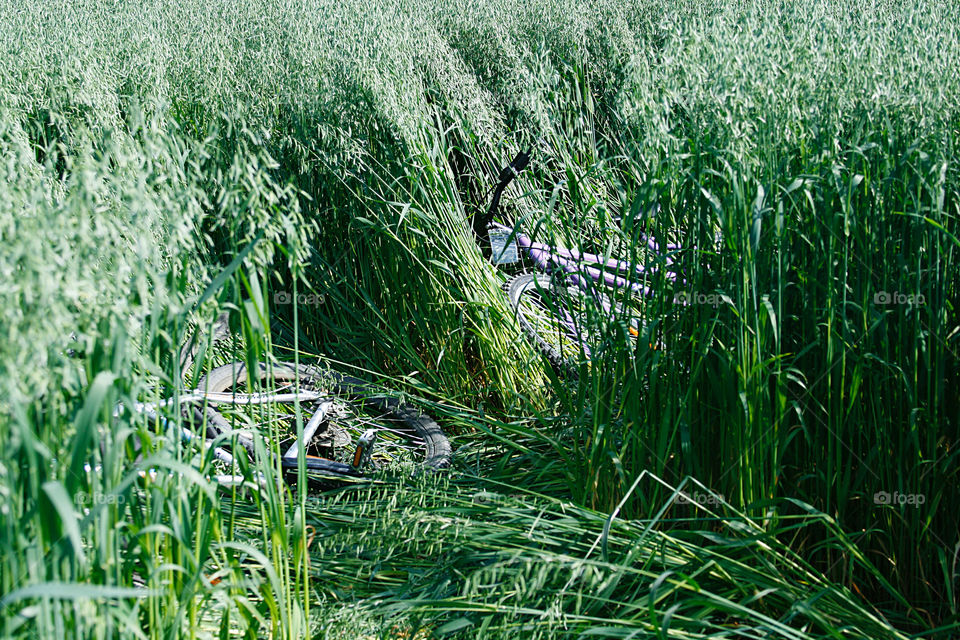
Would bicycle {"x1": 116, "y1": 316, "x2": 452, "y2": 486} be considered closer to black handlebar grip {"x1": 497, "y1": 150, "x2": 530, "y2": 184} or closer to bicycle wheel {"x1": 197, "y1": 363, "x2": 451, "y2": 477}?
bicycle wheel {"x1": 197, "y1": 363, "x2": 451, "y2": 477}

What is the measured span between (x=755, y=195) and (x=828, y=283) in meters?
0.28

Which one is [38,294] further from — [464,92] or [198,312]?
[464,92]

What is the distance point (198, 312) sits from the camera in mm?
1507

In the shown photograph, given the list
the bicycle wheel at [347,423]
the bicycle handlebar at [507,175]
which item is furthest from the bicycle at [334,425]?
the bicycle handlebar at [507,175]

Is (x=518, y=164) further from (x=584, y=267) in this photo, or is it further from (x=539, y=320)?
(x=584, y=267)

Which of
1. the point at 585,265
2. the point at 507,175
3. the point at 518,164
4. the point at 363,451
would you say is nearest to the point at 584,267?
the point at 585,265

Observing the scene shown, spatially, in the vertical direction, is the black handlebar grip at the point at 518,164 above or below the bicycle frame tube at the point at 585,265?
above

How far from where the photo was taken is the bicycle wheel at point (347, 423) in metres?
3.08

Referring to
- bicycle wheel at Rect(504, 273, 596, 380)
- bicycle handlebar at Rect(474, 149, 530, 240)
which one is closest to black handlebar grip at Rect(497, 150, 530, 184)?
bicycle handlebar at Rect(474, 149, 530, 240)

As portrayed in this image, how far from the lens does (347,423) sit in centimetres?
336

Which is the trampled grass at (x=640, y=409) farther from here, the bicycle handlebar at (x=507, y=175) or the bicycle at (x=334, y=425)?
the bicycle handlebar at (x=507, y=175)

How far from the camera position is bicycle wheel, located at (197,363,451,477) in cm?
308

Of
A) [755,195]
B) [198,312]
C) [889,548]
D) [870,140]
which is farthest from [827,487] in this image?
[198,312]

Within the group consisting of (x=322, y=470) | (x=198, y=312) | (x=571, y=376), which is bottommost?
(x=322, y=470)
